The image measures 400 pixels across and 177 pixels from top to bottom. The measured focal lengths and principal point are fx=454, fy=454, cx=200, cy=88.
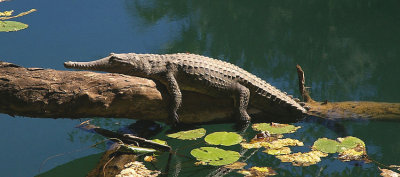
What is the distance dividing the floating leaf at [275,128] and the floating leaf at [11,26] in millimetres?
3123

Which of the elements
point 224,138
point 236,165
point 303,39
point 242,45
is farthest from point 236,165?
point 303,39

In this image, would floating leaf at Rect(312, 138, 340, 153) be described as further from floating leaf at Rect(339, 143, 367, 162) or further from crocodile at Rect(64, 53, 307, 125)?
crocodile at Rect(64, 53, 307, 125)

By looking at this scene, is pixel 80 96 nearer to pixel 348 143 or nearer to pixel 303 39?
pixel 348 143

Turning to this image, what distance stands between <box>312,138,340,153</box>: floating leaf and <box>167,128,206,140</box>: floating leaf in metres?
0.79

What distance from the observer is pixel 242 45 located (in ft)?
16.4

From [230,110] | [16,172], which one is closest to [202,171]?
[230,110]

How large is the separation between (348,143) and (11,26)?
3876 mm

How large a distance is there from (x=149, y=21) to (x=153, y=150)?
2755 mm

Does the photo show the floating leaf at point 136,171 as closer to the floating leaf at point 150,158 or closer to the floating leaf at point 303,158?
the floating leaf at point 150,158

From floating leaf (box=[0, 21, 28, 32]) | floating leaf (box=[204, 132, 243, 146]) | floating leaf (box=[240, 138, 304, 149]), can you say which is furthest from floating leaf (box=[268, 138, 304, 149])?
floating leaf (box=[0, 21, 28, 32])

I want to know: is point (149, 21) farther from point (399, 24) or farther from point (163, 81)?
point (399, 24)

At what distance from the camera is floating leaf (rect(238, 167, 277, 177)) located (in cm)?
284

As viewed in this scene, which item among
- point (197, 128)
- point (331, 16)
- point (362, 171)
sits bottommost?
point (362, 171)

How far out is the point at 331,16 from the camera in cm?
571
